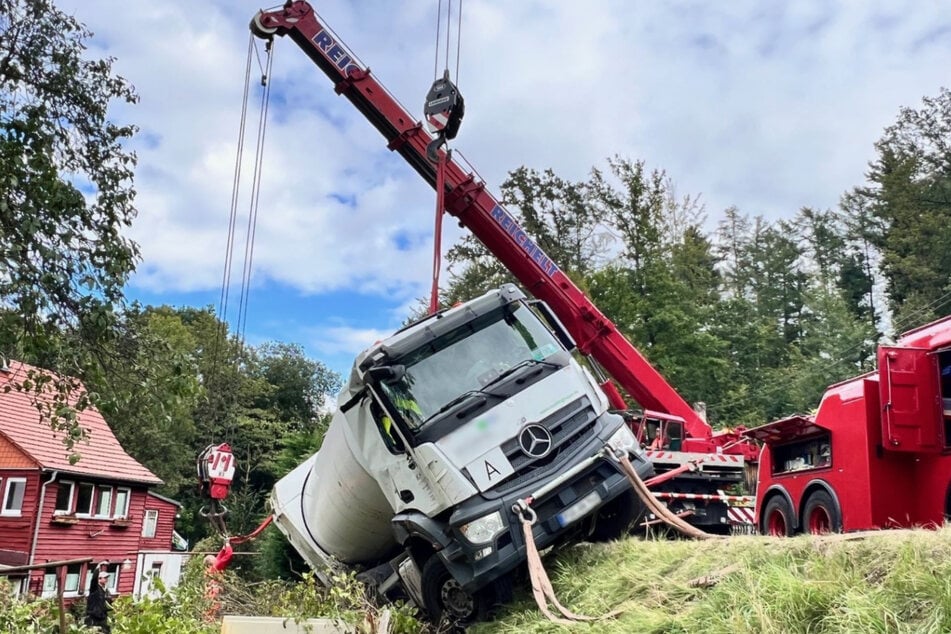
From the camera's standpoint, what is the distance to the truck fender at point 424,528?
6.45 meters

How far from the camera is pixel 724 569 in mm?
4930

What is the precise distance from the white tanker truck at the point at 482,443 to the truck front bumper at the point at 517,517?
10mm

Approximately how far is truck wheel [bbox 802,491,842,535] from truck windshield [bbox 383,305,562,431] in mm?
3791

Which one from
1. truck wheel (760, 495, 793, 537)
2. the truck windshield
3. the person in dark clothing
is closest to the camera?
the truck windshield

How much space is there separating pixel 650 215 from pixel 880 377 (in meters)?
24.7

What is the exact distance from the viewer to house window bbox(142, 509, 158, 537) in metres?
29.3

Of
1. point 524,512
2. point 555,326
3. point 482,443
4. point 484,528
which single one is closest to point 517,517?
point 524,512

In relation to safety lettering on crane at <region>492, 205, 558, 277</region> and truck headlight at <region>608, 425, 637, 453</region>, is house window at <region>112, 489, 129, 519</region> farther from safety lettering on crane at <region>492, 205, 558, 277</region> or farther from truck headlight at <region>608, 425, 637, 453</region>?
truck headlight at <region>608, 425, 637, 453</region>

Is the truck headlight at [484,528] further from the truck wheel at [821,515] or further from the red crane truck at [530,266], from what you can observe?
the red crane truck at [530,266]

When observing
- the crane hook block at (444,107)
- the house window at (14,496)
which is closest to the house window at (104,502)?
the house window at (14,496)

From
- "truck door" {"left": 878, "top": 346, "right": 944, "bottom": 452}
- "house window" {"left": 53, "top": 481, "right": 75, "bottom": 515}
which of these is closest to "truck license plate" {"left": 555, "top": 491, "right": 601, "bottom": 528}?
"truck door" {"left": 878, "top": 346, "right": 944, "bottom": 452}

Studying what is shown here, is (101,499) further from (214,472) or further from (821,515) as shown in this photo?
(821,515)

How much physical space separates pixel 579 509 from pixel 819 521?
4048 millimetres

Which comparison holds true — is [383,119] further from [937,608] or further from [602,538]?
[937,608]
